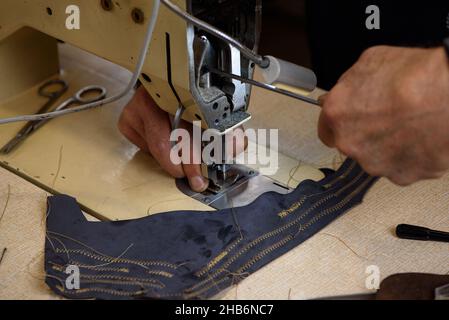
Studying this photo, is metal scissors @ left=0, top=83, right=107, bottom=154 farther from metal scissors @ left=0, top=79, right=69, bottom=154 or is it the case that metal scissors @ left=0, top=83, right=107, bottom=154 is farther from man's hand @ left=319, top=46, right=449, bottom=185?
man's hand @ left=319, top=46, right=449, bottom=185

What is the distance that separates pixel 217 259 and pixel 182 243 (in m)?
0.07

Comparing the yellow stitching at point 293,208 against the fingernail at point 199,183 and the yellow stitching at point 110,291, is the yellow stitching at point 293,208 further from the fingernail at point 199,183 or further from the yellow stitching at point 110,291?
the yellow stitching at point 110,291

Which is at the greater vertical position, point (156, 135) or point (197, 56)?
point (197, 56)

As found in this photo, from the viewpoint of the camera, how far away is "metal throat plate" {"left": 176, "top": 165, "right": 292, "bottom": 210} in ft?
4.09

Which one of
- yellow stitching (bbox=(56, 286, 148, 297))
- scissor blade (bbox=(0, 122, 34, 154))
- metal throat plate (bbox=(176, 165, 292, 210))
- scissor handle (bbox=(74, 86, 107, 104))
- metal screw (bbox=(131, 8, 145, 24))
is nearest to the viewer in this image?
yellow stitching (bbox=(56, 286, 148, 297))

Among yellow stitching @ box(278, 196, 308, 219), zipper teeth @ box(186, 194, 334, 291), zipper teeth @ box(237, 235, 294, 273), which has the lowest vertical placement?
zipper teeth @ box(237, 235, 294, 273)

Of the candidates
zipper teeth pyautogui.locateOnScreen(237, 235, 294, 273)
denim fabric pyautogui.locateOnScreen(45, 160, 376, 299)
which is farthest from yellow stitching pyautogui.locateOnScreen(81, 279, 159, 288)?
zipper teeth pyautogui.locateOnScreen(237, 235, 294, 273)

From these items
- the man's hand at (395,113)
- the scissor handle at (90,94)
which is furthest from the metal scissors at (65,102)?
the man's hand at (395,113)

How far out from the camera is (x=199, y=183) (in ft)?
4.16

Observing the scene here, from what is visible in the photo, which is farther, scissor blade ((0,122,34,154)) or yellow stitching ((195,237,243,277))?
scissor blade ((0,122,34,154))

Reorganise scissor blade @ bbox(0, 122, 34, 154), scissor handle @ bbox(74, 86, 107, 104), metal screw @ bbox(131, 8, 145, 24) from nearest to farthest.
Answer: metal screw @ bbox(131, 8, 145, 24)
scissor blade @ bbox(0, 122, 34, 154)
scissor handle @ bbox(74, 86, 107, 104)

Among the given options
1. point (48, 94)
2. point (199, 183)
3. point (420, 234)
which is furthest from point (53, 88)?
point (420, 234)

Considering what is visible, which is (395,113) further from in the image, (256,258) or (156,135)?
(156,135)
